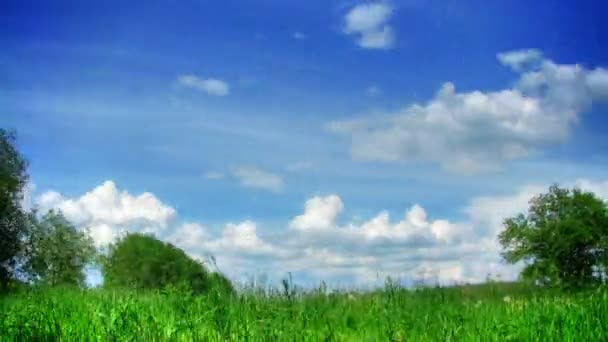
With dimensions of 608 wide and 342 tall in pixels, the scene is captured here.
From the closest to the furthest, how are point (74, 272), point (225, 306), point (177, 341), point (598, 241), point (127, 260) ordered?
point (177, 341), point (225, 306), point (598, 241), point (127, 260), point (74, 272)

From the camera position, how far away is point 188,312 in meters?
13.8

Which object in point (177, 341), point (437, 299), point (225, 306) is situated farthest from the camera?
point (437, 299)

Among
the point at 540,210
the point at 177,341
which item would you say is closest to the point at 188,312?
the point at 177,341

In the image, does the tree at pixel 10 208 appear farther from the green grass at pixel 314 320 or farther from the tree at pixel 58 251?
the green grass at pixel 314 320

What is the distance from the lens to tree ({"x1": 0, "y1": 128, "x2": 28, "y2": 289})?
3741cm

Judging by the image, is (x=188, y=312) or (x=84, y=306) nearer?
(x=188, y=312)

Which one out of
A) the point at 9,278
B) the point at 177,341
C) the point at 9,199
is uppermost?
the point at 9,199

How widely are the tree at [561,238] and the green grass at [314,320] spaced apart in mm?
18063

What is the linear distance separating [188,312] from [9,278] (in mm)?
24520

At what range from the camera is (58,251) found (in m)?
44.8

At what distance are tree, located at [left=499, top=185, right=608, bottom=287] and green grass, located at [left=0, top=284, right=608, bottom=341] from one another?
1806 centimetres

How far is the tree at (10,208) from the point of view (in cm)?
3741

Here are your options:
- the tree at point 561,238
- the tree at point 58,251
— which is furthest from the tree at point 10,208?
the tree at point 561,238

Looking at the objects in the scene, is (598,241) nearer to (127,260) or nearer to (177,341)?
(127,260)
